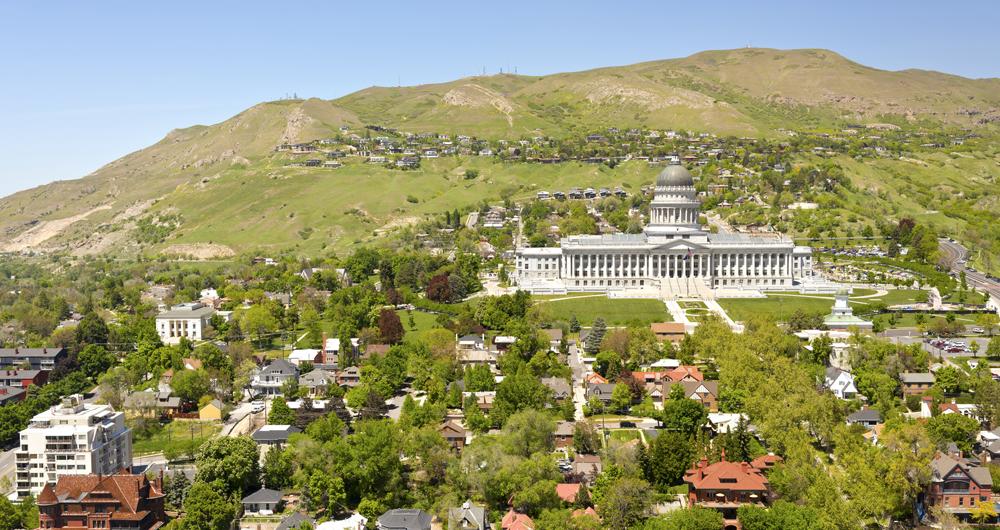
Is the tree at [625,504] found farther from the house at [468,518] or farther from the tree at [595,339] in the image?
the tree at [595,339]

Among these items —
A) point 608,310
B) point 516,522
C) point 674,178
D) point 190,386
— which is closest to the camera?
point 516,522

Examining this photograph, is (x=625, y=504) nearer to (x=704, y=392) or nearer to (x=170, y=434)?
(x=704, y=392)

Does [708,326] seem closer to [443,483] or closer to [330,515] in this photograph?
[443,483]

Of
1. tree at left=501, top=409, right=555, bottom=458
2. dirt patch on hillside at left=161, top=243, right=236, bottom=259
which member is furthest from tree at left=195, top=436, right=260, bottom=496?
dirt patch on hillside at left=161, top=243, right=236, bottom=259

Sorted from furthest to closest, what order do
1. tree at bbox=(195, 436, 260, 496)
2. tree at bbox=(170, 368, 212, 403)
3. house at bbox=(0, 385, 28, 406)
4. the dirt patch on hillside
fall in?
the dirt patch on hillside, house at bbox=(0, 385, 28, 406), tree at bbox=(170, 368, 212, 403), tree at bbox=(195, 436, 260, 496)

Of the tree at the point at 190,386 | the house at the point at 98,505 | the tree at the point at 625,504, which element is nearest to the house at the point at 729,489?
the tree at the point at 625,504

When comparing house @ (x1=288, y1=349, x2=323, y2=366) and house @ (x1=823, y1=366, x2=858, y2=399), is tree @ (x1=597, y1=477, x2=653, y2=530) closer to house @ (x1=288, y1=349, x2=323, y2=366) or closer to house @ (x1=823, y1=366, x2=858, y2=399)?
house @ (x1=823, y1=366, x2=858, y2=399)

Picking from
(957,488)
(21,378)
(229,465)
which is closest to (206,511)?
(229,465)

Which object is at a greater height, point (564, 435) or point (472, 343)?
point (472, 343)
